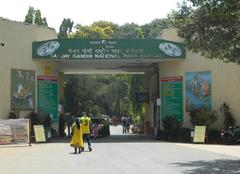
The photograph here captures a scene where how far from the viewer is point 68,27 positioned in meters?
94.5

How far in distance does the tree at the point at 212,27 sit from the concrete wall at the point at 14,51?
1631 centimetres

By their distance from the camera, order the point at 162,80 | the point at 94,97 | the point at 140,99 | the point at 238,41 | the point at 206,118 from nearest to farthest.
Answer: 1. the point at 238,41
2. the point at 206,118
3. the point at 162,80
4. the point at 140,99
5. the point at 94,97

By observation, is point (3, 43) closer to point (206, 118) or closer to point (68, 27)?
point (206, 118)

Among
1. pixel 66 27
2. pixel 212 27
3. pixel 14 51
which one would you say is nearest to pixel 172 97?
pixel 14 51

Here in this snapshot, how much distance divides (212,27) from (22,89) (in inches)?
734

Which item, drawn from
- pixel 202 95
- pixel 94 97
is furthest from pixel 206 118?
pixel 94 97

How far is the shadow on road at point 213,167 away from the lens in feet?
57.2

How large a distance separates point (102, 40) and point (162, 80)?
541 cm

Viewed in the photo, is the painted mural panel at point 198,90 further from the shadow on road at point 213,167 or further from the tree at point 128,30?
the tree at point 128,30

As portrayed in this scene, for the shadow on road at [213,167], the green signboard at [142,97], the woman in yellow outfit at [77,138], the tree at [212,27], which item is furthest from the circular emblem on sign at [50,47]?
the shadow on road at [213,167]

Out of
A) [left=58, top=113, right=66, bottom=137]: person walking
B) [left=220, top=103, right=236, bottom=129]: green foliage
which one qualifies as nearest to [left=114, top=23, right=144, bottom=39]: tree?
[left=58, top=113, right=66, bottom=137]: person walking

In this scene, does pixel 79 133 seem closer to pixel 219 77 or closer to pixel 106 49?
pixel 106 49

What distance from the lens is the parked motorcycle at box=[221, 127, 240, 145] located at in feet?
108

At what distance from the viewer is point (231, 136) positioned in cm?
3300
